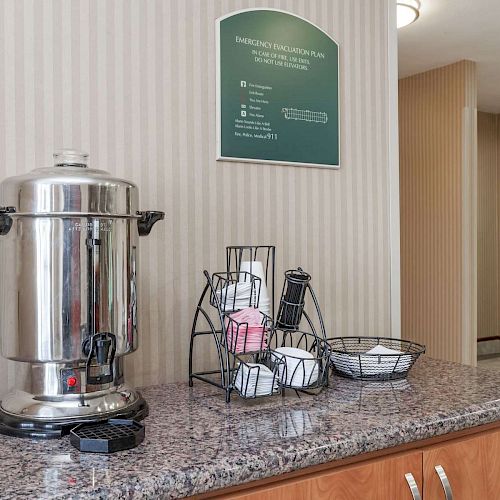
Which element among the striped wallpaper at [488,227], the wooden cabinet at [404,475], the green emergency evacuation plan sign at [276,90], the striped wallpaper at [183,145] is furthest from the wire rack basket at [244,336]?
the striped wallpaper at [488,227]

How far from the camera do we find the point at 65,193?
109 cm

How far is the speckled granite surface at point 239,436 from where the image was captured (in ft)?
2.88

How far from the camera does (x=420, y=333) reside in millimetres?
4770

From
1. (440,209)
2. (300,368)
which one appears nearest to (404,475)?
(300,368)

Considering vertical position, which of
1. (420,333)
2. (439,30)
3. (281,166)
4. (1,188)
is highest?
(439,30)

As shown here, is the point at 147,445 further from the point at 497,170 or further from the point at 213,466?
the point at 497,170

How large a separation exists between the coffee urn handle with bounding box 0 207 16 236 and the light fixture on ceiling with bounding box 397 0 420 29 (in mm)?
2778

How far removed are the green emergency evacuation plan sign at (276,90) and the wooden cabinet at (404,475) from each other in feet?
2.69

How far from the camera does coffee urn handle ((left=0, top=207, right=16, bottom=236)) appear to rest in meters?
1.11

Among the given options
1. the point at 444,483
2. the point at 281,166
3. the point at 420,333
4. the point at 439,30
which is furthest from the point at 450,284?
the point at 444,483

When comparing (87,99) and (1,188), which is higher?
(87,99)

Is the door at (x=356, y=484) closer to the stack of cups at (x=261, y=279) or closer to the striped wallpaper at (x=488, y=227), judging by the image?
the stack of cups at (x=261, y=279)

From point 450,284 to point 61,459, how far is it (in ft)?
13.2

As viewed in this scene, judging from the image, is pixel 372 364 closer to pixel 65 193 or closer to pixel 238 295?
pixel 238 295
